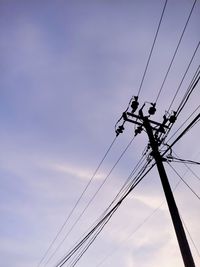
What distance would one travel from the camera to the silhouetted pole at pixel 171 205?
8.98m

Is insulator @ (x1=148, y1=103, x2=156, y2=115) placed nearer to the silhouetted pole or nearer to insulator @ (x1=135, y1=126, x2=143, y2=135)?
the silhouetted pole

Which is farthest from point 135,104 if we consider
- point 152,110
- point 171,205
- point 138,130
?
point 171,205

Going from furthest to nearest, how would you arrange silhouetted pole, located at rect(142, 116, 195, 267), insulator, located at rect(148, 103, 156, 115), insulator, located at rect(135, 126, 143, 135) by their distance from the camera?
insulator, located at rect(148, 103, 156, 115) → insulator, located at rect(135, 126, 143, 135) → silhouetted pole, located at rect(142, 116, 195, 267)

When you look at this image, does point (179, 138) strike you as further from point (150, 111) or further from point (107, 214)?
point (107, 214)

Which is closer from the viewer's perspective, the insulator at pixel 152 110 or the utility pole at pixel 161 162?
the utility pole at pixel 161 162

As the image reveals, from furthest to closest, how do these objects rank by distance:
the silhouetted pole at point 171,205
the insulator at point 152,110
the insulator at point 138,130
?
the insulator at point 152,110 → the insulator at point 138,130 → the silhouetted pole at point 171,205

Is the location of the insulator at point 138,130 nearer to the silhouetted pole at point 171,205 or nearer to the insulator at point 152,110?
the silhouetted pole at point 171,205

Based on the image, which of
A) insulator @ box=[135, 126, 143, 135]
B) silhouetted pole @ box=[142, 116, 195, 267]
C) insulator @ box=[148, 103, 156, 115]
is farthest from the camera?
insulator @ box=[148, 103, 156, 115]

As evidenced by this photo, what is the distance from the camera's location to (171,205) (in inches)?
398

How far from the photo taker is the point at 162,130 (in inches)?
496

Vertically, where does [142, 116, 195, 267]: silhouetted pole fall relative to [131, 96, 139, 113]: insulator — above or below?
below

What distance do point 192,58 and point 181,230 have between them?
533 cm

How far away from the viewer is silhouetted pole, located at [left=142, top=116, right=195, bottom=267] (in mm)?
8984

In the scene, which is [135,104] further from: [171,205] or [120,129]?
[171,205]
